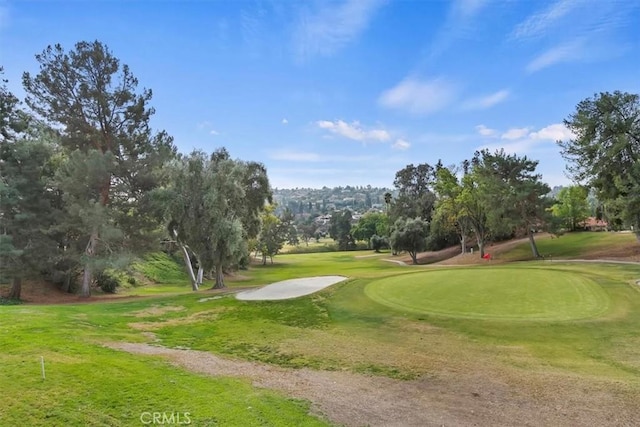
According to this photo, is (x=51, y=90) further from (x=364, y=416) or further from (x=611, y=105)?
(x=611, y=105)

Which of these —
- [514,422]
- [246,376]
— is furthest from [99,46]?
[514,422]

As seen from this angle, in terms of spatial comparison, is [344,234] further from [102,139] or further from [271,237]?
[102,139]

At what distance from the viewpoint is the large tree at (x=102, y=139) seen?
23594mm

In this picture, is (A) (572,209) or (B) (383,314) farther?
(A) (572,209)

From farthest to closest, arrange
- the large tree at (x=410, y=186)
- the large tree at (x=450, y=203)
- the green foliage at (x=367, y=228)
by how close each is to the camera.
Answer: the green foliage at (x=367, y=228) → the large tree at (x=410, y=186) → the large tree at (x=450, y=203)

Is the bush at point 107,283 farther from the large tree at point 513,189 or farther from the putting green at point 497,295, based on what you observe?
the large tree at point 513,189

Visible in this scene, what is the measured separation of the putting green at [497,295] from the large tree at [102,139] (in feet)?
54.8

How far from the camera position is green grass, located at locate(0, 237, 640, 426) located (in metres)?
6.50

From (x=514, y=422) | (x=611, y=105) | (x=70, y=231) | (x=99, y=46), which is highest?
(x=99, y=46)

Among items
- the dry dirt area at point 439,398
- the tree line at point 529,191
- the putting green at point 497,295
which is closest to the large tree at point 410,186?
the tree line at point 529,191

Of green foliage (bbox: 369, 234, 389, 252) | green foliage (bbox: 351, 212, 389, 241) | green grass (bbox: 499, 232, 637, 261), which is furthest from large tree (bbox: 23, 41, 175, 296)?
green foliage (bbox: 351, 212, 389, 241)

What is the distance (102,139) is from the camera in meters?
26.0

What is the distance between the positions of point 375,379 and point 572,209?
6133 cm

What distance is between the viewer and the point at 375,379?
891 centimetres
